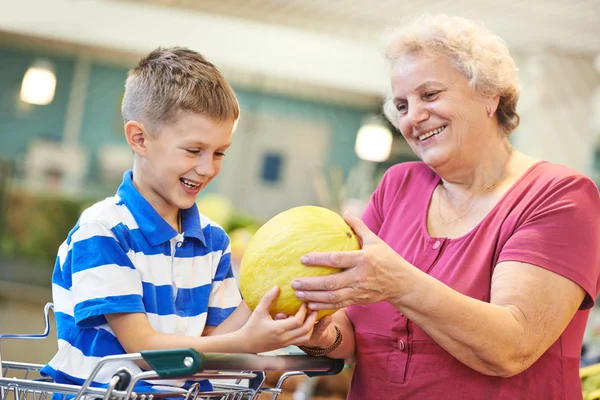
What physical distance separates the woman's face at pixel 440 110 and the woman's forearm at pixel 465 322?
54 cm

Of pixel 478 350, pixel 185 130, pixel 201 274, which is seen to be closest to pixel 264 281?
pixel 201 274

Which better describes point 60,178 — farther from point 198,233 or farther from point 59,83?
point 198,233

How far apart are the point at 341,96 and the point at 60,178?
5.72m

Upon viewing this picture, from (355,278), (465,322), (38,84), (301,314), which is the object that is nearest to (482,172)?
(465,322)

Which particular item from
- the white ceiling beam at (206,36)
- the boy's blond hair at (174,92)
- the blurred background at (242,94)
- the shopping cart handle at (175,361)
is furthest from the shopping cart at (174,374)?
the white ceiling beam at (206,36)

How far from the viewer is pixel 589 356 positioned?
11.6 ft

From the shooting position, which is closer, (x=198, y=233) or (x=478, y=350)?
(x=478, y=350)

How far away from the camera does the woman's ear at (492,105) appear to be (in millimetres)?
2137

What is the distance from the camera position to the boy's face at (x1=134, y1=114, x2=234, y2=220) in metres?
1.70

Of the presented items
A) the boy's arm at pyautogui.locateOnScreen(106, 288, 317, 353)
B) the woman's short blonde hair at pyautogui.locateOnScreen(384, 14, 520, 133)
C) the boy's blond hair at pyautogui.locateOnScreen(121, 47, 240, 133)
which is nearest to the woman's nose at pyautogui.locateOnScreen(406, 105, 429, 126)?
the woman's short blonde hair at pyautogui.locateOnScreen(384, 14, 520, 133)

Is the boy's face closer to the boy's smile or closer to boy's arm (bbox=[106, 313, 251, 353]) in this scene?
the boy's smile

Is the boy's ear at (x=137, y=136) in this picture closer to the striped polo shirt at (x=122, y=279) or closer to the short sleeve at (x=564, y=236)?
the striped polo shirt at (x=122, y=279)

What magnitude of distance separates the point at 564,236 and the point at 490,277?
0.21 meters

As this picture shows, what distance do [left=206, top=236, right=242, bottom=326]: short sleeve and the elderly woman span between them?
0.78ft
